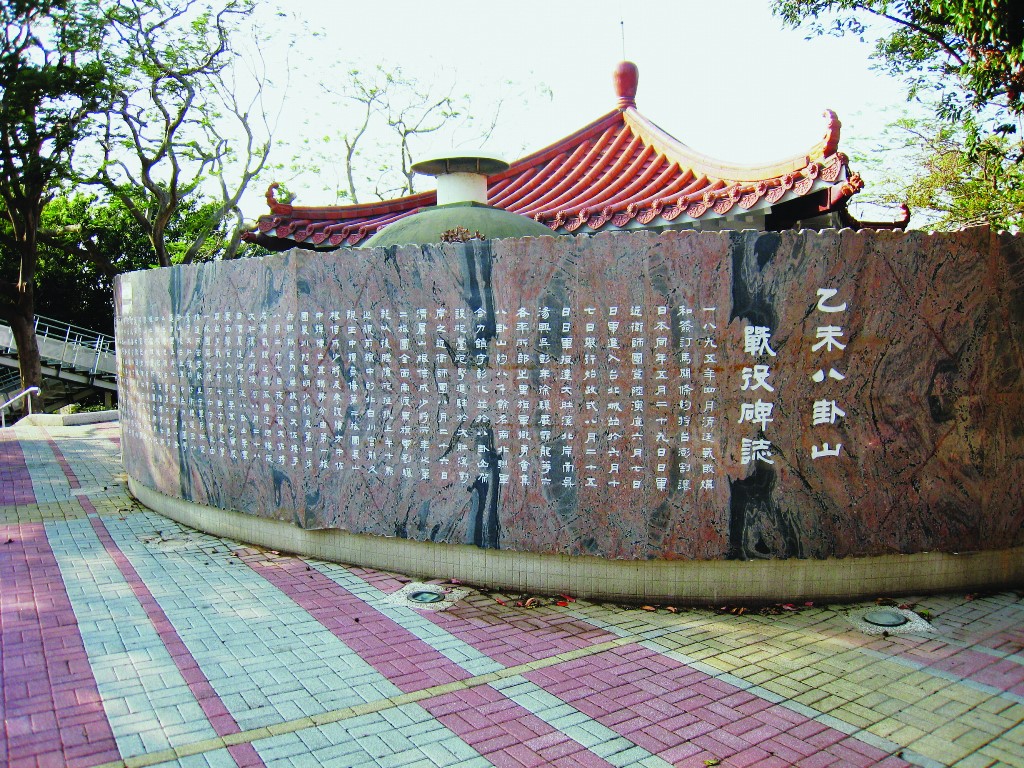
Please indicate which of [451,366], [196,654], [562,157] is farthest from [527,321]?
[562,157]

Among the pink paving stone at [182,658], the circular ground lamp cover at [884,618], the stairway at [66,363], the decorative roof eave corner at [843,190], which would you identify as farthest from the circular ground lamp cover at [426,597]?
the stairway at [66,363]

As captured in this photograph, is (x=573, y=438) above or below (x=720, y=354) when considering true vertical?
below

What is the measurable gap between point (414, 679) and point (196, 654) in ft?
4.45

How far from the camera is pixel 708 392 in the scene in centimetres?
518

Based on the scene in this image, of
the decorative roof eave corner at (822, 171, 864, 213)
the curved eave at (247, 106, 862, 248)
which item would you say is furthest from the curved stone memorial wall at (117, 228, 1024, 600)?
the curved eave at (247, 106, 862, 248)

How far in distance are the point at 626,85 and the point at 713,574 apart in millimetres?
6456

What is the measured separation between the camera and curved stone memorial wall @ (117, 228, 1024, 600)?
5.16 m

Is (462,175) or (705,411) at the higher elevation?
(462,175)

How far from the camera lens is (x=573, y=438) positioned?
537cm

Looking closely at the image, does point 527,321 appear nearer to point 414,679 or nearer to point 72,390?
point 414,679

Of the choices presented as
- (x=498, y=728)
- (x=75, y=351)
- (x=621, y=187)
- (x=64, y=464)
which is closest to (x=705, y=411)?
(x=498, y=728)

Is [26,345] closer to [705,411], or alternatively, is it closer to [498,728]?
[705,411]

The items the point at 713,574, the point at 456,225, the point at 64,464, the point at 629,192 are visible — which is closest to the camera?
the point at 713,574

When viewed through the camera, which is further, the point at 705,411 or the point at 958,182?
the point at 958,182
